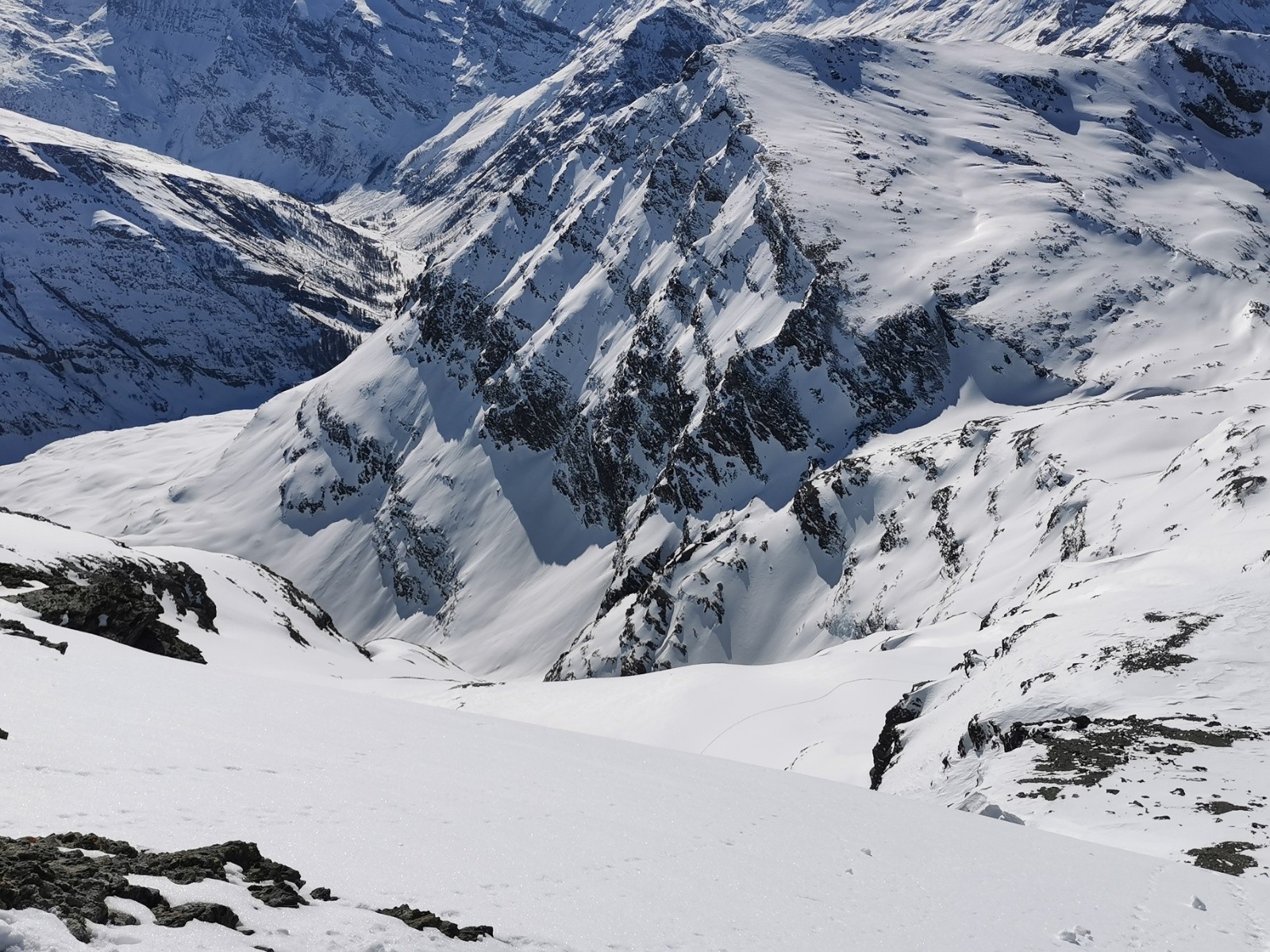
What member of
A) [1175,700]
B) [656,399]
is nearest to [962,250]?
[656,399]

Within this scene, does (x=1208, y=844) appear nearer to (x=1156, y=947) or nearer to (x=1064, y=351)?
(x=1156, y=947)

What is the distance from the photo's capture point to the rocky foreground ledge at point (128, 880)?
822 cm

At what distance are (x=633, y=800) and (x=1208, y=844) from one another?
41.4ft

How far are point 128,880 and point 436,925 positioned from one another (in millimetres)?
2972

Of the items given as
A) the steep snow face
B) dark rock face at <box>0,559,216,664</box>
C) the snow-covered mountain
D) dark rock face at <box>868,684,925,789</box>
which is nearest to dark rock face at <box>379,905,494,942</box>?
the snow-covered mountain

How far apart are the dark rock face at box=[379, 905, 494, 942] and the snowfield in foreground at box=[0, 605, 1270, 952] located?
0.82 ft

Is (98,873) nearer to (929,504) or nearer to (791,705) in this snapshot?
(791,705)

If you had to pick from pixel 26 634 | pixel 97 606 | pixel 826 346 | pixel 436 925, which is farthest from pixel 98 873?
pixel 826 346

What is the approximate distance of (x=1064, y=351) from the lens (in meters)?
135

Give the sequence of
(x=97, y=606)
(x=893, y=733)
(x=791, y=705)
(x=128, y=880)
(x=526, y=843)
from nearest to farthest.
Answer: (x=128, y=880) → (x=526, y=843) → (x=893, y=733) → (x=97, y=606) → (x=791, y=705)

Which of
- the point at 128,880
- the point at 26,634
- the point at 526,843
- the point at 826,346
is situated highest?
the point at 128,880

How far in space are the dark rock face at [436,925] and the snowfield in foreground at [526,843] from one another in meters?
0.25

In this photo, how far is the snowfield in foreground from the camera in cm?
1095

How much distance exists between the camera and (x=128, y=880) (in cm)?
912
